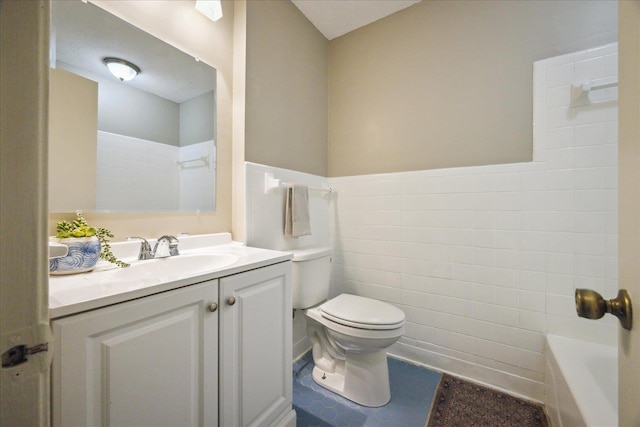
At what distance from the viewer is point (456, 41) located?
163 centimetres

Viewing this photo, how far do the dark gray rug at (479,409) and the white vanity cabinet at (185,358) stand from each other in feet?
2.50

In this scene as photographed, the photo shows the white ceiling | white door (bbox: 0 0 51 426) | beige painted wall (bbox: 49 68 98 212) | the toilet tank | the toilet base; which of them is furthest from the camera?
the white ceiling

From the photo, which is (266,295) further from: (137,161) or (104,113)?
(104,113)

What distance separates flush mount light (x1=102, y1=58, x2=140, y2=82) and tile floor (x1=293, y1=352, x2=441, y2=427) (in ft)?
5.71

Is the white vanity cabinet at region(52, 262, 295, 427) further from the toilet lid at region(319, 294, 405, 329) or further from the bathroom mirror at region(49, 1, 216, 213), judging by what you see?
the bathroom mirror at region(49, 1, 216, 213)

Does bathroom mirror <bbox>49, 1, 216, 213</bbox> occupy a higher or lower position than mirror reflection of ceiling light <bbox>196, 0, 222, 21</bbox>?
lower

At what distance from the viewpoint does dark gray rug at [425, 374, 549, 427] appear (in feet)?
4.03

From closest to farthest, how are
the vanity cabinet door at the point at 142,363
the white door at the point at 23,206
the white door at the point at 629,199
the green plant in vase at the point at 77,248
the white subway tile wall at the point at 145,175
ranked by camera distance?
1. the white door at the point at 23,206
2. the white door at the point at 629,199
3. the vanity cabinet door at the point at 142,363
4. the green plant in vase at the point at 77,248
5. the white subway tile wall at the point at 145,175

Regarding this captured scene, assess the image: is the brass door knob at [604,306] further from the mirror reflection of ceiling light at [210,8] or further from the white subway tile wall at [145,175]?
the mirror reflection of ceiling light at [210,8]

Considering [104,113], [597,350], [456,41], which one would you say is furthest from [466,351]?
[104,113]

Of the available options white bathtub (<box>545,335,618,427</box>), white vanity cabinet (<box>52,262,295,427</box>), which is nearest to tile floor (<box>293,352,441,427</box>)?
white vanity cabinet (<box>52,262,295,427</box>)

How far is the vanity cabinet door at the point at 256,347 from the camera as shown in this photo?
88 centimetres

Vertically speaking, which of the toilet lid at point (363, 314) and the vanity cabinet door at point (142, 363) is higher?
the vanity cabinet door at point (142, 363)

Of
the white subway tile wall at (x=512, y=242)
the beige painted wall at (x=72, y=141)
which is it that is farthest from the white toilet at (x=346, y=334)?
the beige painted wall at (x=72, y=141)
